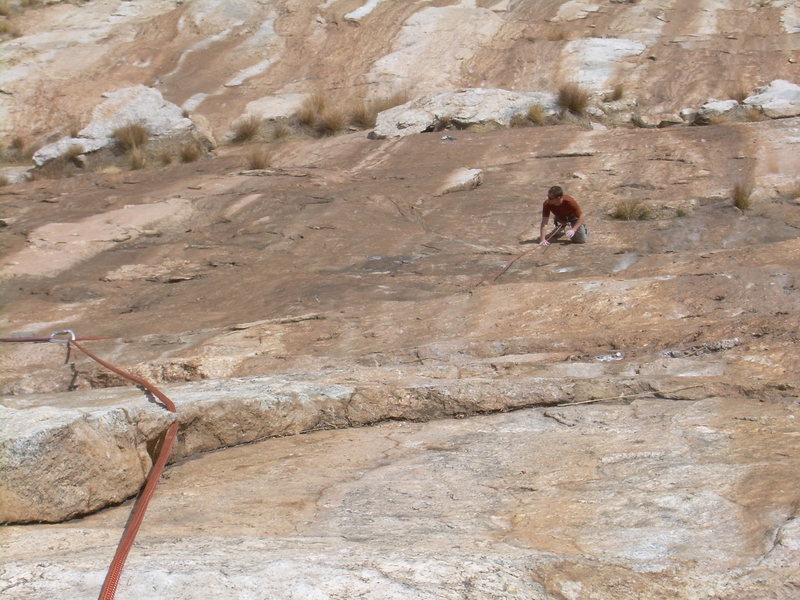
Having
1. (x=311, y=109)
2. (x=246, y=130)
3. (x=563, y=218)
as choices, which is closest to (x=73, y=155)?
(x=246, y=130)

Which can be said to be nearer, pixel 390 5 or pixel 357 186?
pixel 357 186

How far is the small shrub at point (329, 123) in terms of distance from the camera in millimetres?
15867

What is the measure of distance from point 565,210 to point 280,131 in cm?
754

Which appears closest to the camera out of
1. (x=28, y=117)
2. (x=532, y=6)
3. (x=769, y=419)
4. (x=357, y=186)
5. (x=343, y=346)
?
(x=769, y=419)

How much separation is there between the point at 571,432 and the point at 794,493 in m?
1.34

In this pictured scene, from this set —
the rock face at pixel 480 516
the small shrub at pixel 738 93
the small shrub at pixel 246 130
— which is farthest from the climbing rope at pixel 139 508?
the small shrub at pixel 738 93

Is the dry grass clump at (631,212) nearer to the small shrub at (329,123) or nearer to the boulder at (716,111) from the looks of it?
the boulder at (716,111)

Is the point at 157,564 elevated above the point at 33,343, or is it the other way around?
the point at 157,564

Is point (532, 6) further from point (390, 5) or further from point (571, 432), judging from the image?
point (571, 432)

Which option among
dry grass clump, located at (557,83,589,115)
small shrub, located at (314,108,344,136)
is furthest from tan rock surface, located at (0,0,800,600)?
small shrub, located at (314,108,344,136)

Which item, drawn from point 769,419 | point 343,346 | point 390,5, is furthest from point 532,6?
point 769,419

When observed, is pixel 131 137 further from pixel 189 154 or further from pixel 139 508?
pixel 139 508

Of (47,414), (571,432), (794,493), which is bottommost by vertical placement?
(571,432)

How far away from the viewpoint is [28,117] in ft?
55.4
